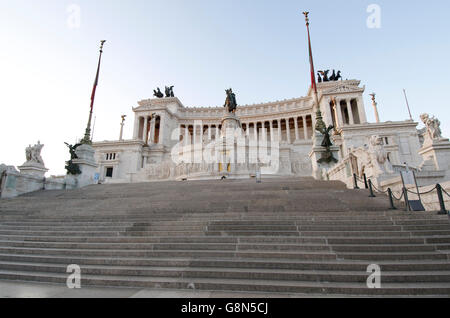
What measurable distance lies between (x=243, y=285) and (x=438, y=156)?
48.5ft

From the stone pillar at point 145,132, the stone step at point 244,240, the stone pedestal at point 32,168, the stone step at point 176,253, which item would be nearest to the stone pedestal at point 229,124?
the stone pedestal at point 32,168

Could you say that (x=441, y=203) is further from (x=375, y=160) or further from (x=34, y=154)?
(x=34, y=154)

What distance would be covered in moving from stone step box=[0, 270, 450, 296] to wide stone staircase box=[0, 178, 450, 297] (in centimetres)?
2

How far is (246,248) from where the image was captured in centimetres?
511

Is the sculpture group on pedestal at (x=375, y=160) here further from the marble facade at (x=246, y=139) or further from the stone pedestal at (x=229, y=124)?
the stone pedestal at (x=229, y=124)

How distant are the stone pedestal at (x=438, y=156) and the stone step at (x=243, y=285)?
12.2 metres

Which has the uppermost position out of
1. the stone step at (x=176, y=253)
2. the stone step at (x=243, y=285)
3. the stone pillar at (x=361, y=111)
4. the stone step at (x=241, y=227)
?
the stone pillar at (x=361, y=111)

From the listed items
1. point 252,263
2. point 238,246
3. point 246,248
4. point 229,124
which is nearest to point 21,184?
point 238,246

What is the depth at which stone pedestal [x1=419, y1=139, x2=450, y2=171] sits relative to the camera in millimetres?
12344

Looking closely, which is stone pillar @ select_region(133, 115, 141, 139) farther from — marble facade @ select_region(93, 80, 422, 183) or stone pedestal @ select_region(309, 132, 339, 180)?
stone pedestal @ select_region(309, 132, 339, 180)

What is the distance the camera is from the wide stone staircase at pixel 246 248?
3885mm

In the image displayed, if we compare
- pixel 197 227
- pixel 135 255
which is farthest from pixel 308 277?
pixel 135 255
